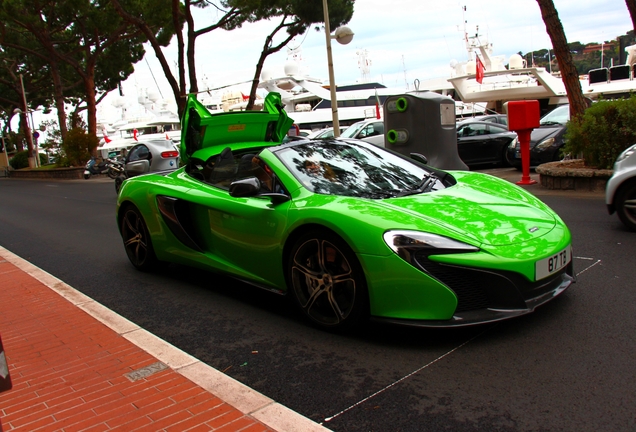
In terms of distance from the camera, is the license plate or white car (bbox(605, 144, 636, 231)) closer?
the license plate

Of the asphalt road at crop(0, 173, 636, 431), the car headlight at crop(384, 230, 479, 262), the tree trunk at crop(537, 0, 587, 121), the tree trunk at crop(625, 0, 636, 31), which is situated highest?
the tree trunk at crop(625, 0, 636, 31)

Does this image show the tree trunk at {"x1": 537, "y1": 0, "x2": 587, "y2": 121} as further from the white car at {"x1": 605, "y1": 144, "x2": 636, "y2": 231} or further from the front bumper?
the front bumper

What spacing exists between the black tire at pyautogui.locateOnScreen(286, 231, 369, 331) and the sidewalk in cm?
87

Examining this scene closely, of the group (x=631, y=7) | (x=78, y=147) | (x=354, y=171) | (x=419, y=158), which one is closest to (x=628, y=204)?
(x=419, y=158)

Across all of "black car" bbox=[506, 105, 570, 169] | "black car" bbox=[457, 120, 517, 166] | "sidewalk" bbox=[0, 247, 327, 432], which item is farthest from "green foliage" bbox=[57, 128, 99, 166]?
"sidewalk" bbox=[0, 247, 327, 432]

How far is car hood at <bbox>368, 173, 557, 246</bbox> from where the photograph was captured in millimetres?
3623

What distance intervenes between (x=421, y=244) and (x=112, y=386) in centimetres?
195

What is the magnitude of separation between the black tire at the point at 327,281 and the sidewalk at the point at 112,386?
87cm

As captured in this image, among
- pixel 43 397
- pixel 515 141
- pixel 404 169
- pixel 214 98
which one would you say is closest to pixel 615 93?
pixel 515 141

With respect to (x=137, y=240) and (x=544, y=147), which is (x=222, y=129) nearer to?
(x=137, y=240)

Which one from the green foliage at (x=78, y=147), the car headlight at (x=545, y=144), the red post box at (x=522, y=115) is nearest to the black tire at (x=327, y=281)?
the red post box at (x=522, y=115)

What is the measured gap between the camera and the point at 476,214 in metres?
3.91

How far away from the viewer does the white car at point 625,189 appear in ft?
20.5

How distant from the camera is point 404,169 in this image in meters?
4.93
